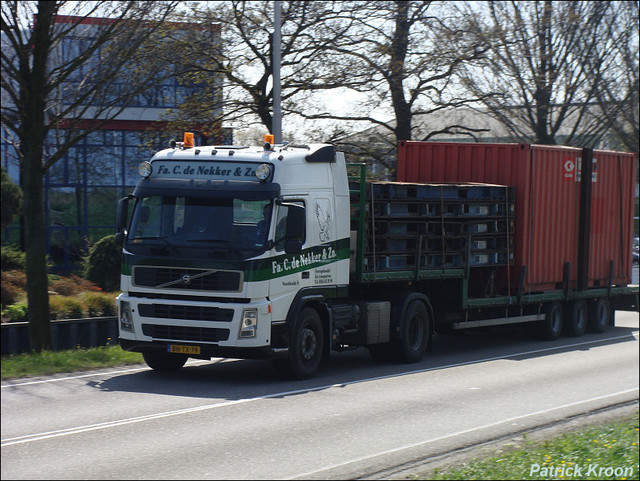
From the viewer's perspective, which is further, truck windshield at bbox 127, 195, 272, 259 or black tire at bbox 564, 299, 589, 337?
black tire at bbox 564, 299, 589, 337

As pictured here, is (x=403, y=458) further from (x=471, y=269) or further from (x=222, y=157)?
(x=471, y=269)

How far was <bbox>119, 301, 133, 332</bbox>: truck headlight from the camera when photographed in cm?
1195

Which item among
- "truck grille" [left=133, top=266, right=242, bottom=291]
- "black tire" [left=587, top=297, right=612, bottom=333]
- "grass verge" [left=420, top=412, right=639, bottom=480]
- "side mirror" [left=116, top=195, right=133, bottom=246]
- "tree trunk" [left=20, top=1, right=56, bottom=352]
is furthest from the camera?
"black tire" [left=587, top=297, right=612, bottom=333]

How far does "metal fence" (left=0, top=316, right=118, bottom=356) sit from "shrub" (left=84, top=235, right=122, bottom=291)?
5.84 m

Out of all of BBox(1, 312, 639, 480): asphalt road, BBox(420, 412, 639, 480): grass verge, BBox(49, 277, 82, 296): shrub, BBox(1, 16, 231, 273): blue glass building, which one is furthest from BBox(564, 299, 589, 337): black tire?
BBox(1, 16, 231, 273): blue glass building

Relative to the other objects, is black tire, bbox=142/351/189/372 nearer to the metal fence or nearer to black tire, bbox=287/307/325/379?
black tire, bbox=287/307/325/379

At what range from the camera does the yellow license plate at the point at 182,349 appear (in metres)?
11.6

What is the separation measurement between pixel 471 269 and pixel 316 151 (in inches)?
216

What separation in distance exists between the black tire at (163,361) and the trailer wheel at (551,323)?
8.96 meters

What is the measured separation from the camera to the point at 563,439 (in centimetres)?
890

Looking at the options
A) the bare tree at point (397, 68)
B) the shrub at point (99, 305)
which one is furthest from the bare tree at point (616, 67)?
the shrub at point (99, 305)

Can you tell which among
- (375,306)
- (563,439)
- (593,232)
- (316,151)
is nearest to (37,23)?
(316,151)

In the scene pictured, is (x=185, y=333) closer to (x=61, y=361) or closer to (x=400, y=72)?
(x=61, y=361)

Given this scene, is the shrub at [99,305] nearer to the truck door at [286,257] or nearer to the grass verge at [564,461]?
the truck door at [286,257]
